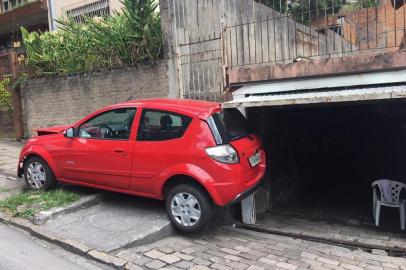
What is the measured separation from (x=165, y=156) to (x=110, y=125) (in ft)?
3.89

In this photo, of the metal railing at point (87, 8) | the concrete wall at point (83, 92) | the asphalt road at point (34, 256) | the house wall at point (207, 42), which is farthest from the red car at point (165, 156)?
the metal railing at point (87, 8)

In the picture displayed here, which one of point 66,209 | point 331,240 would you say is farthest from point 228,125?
point 66,209

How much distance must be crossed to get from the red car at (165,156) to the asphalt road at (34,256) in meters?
1.32

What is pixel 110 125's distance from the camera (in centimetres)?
653

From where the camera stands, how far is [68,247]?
17.2ft

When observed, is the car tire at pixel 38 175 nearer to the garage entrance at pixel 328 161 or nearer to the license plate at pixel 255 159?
the license plate at pixel 255 159

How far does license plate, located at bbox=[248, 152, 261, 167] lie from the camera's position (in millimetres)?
5949

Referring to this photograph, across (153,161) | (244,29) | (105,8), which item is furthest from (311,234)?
(105,8)

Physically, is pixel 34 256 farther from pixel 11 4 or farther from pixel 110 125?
pixel 11 4

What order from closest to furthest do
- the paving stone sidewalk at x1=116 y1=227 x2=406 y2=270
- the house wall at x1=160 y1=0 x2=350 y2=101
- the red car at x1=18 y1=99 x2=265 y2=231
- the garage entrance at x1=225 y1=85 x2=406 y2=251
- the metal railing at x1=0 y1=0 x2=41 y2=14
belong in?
the paving stone sidewalk at x1=116 y1=227 x2=406 y2=270
the red car at x1=18 y1=99 x2=265 y2=231
the garage entrance at x1=225 y1=85 x2=406 y2=251
the house wall at x1=160 y1=0 x2=350 y2=101
the metal railing at x1=0 y1=0 x2=41 y2=14

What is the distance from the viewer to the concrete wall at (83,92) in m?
9.12

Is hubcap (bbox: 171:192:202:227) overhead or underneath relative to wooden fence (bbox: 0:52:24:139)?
underneath

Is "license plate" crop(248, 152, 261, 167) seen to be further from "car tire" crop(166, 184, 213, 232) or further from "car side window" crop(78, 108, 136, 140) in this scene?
"car side window" crop(78, 108, 136, 140)

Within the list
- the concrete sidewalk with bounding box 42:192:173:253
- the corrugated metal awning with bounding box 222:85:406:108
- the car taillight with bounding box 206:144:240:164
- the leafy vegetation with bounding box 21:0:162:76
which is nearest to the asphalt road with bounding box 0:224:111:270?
the concrete sidewalk with bounding box 42:192:173:253
